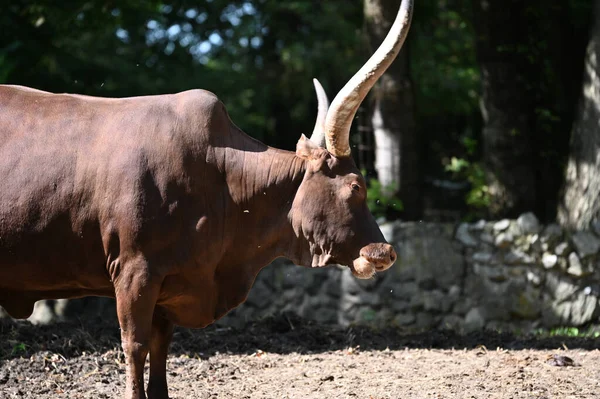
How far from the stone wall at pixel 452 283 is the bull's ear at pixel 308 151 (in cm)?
450

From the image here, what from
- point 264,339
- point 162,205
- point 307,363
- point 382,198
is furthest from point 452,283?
point 162,205

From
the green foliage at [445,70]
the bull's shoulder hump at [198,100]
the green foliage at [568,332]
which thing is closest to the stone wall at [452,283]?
the green foliage at [568,332]

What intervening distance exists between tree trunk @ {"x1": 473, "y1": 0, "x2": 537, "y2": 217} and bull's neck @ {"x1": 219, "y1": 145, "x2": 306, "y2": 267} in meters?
5.79

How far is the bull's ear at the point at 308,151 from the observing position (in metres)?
4.63

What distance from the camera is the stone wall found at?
29.1ft

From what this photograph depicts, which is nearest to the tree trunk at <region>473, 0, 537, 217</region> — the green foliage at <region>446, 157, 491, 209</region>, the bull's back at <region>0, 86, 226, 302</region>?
the green foliage at <region>446, 157, 491, 209</region>

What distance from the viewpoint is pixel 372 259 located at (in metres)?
Result: 4.52

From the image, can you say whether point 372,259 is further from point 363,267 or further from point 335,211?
point 335,211

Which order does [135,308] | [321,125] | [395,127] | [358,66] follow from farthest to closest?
1. [358,66]
2. [395,127]
3. [321,125]
4. [135,308]

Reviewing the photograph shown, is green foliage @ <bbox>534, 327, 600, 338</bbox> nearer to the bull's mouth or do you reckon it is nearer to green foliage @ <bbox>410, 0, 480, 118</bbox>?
the bull's mouth

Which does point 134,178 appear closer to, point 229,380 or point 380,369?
point 229,380

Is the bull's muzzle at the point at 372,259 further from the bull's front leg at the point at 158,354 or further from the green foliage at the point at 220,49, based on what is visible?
the green foliage at the point at 220,49

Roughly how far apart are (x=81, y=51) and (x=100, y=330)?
7872 millimetres

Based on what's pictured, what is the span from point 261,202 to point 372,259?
0.69 m
